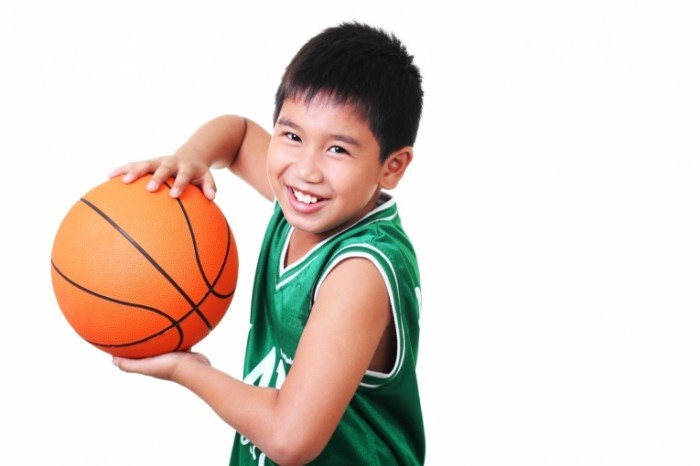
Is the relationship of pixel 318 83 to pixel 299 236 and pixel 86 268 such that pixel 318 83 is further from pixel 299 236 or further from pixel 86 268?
pixel 86 268

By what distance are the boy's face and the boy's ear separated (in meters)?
0.03

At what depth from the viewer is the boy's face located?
2432mm

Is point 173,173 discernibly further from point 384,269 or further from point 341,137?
point 384,269

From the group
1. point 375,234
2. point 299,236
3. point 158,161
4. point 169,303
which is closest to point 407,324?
point 375,234

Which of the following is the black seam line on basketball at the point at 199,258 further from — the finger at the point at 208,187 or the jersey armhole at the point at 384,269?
the jersey armhole at the point at 384,269

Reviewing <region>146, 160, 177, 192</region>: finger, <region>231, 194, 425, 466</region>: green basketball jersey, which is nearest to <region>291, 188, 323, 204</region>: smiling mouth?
<region>231, 194, 425, 466</region>: green basketball jersey

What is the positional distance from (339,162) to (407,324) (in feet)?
1.76

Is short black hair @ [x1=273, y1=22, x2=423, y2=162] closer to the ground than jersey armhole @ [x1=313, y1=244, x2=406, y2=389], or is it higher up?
higher up

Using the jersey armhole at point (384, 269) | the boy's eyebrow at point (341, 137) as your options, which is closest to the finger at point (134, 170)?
the boy's eyebrow at point (341, 137)

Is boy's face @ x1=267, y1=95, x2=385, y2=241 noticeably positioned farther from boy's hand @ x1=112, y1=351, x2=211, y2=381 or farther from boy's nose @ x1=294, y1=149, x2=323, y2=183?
boy's hand @ x1=112, y1=351, x2=211, y2=381

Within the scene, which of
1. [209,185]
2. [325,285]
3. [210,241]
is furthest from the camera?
[209,185]

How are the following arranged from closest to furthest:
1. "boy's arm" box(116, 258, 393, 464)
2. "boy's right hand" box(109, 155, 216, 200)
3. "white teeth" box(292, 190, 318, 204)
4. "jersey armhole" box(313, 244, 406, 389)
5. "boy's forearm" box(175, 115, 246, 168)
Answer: "boy's arm" box(116, 258, 393, 464) < "jersey armhole" box(313, 244, 406, 389) < "white teeth" box(292, 190, 318, 204) < "boy's right hand" box(109, 155, 216, 200) < "boy's forearm" box(175, 115, 246, 168)

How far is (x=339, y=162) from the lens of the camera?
2.45m

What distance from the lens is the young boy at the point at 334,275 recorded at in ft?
7.46
